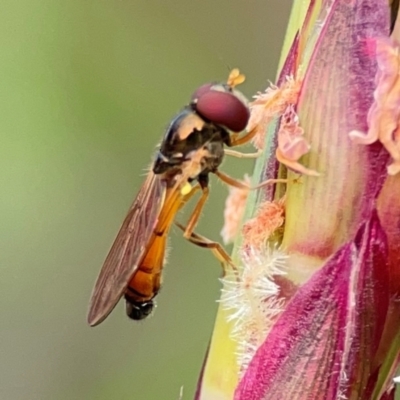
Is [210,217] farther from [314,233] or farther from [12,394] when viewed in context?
[314,233]

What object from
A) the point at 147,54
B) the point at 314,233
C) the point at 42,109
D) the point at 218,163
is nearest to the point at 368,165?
the point at 314,233

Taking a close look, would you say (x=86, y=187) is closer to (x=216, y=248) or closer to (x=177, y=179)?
(x=177, y=179)

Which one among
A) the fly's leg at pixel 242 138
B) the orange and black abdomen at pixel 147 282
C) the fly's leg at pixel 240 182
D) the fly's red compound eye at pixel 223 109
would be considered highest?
the fly's red compound eye at pixel 223 109

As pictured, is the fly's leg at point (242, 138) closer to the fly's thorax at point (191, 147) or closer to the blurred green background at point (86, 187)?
the fly's thorax at point (191, 147)

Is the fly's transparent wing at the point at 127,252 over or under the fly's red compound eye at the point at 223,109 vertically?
under

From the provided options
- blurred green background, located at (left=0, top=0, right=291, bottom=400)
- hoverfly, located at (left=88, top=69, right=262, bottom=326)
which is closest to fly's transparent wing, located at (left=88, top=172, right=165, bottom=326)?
hoverfly, located at (left=88, top=69, right=262, bottom=326)

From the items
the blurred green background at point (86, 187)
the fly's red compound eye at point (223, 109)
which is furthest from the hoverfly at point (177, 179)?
the blurred green background at point (86, 187)

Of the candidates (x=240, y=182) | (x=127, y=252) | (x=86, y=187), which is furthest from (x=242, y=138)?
(x=86, y=187)

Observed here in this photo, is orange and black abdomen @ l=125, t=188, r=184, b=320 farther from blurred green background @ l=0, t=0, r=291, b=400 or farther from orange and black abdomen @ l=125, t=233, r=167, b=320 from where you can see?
blurred green background @ l=0, t=0, r=291, b=400
